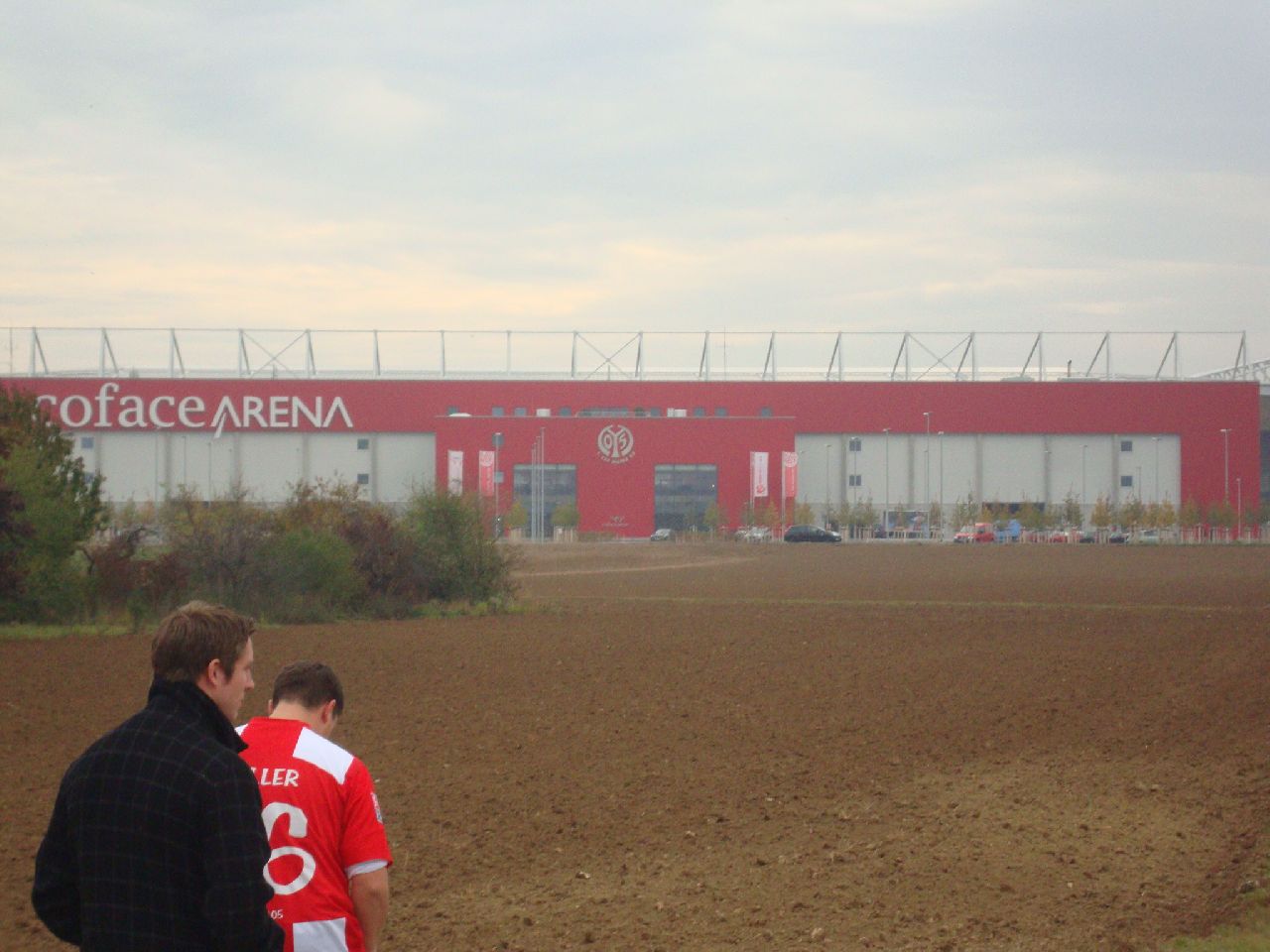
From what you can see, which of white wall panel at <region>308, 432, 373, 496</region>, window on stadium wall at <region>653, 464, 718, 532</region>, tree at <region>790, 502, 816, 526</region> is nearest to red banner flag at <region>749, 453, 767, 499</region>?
tree at <region>790, 502, 816, 526</region>

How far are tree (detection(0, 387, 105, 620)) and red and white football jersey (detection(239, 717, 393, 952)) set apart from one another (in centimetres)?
2135

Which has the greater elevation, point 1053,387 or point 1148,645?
point 1053,387

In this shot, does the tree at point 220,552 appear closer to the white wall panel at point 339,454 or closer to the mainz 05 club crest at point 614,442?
the white wall panel at point 339,454

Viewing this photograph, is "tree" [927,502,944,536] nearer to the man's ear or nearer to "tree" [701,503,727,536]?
"tree" [701,503,727,536]

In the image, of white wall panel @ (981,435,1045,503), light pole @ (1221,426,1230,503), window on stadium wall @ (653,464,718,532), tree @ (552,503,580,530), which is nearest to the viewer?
tree @ (552,503,580,530)

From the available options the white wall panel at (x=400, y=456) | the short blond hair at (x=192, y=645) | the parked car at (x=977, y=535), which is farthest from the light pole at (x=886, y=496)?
the short blond hair at (x=192, y=645)

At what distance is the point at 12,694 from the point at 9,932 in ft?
30.4

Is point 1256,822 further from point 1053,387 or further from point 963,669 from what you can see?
point 1053,387

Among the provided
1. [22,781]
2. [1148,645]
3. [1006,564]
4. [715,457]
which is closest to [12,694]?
[22,781]

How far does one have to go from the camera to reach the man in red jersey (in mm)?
3701

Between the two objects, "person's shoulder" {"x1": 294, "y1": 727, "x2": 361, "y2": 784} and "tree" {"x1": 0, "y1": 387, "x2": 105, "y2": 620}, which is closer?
"person's shoulder" {"x1": 294, "y1": 727, "x2": 361, "y2": 784}

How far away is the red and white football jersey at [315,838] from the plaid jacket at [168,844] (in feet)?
2.05

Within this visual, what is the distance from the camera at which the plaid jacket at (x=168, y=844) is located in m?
3.00

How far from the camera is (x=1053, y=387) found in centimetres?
8175
